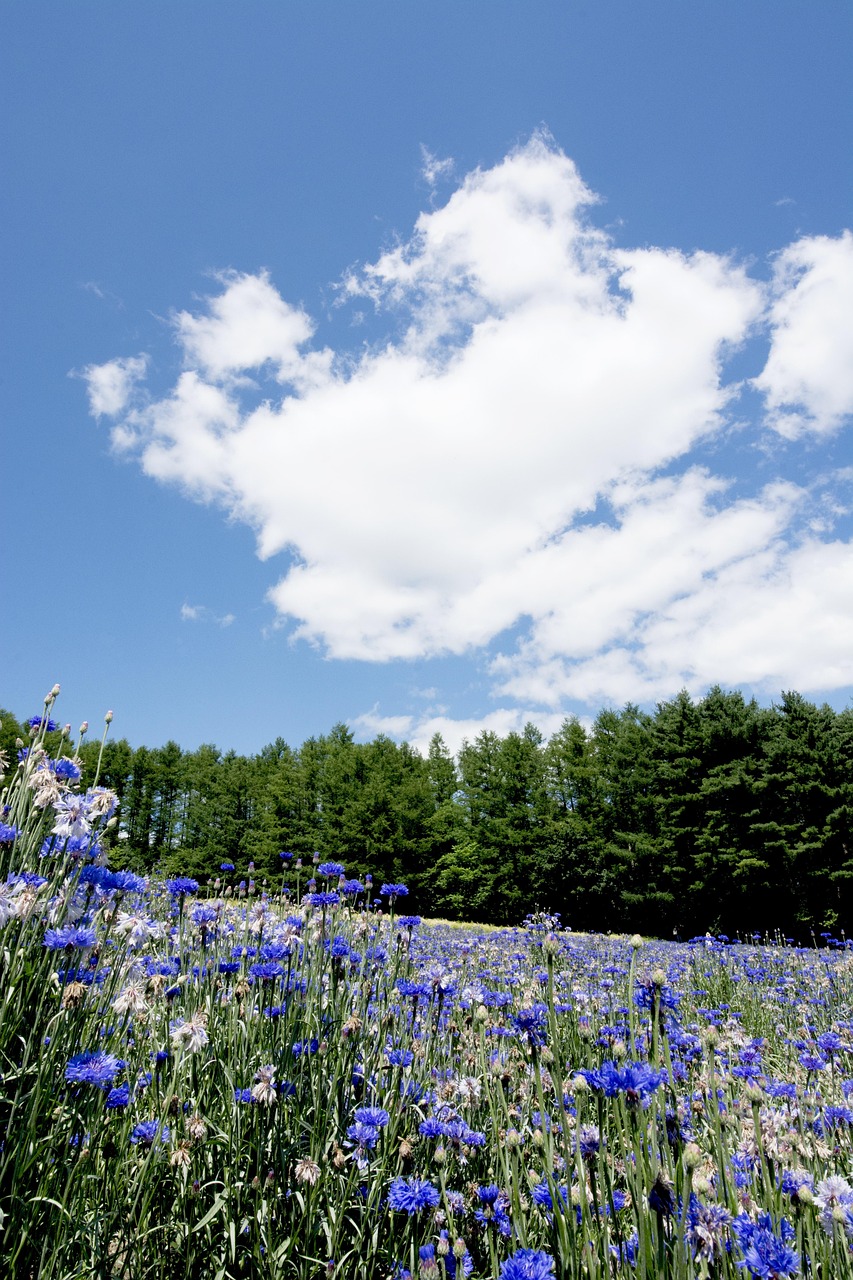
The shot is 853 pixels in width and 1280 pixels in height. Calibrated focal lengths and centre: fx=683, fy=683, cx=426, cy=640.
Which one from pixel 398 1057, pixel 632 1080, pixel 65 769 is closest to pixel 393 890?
pixel 398 1057

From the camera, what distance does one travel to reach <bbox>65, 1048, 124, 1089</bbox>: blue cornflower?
6.82 ft

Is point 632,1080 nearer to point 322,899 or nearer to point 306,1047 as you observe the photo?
point 306,1047

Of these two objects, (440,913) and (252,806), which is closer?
(440,913)

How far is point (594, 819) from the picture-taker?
35.7m

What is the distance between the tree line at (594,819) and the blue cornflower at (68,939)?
26.3 metres

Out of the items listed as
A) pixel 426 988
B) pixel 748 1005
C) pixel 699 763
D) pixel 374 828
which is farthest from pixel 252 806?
pixel 426 988

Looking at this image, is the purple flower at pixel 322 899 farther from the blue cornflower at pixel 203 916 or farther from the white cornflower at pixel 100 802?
the white cornflower at pixel 100 802

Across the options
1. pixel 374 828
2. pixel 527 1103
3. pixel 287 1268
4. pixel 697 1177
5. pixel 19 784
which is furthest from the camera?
pixel 374 828

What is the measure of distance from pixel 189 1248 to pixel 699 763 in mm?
33217

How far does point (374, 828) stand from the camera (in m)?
35.6

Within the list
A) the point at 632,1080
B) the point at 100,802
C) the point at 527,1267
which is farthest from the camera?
the point at 100,802

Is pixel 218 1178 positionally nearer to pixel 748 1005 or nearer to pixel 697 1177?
pixel 697 1177

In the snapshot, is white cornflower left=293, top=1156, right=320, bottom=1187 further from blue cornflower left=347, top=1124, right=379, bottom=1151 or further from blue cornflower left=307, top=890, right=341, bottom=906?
blue cornflower left=307, top=890, right=341, bottom=906

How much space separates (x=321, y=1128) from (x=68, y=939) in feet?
4.22
